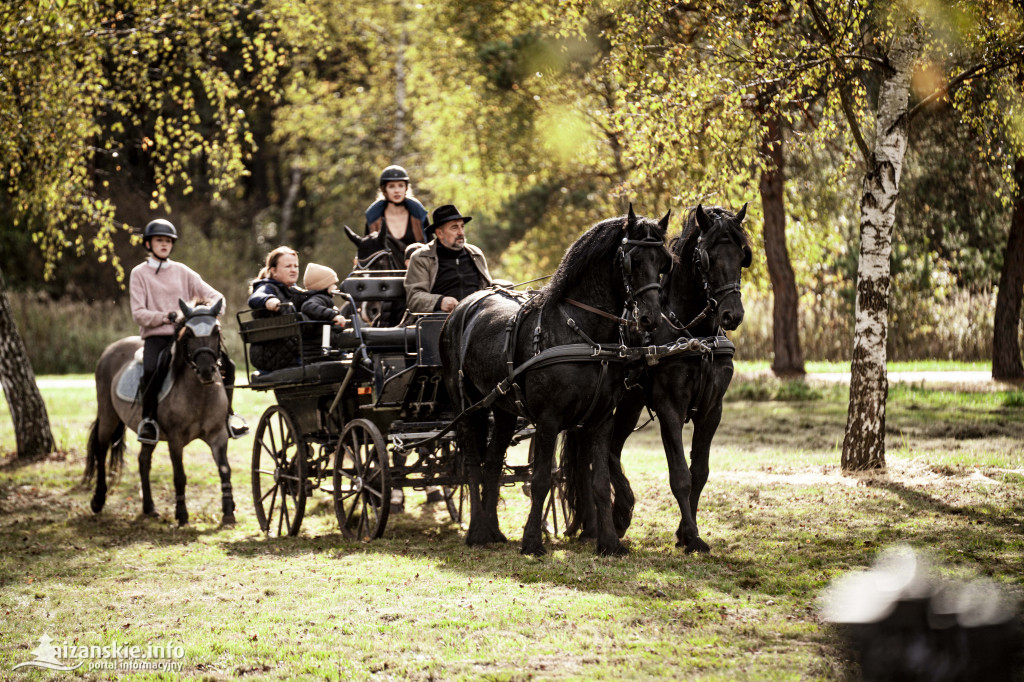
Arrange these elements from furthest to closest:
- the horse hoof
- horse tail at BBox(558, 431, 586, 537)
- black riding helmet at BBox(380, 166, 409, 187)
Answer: black riding helmet at BBox(380, 166, 409, 187)
horse tail at BBox(558, 431, 586, 537)
the horse hoof

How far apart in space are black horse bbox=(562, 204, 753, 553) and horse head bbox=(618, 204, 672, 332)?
1.28ft

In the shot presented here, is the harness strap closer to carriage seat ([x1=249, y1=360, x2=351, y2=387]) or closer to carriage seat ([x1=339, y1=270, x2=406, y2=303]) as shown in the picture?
carriage seat ([x1=339, y1=270, x2=406, y2=303])

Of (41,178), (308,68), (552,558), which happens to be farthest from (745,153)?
(308,68)

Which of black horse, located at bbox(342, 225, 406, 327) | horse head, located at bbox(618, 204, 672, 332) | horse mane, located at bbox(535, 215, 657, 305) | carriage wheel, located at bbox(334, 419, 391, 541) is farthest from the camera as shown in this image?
black horse, located at bbox(342, 225, 406, 327)

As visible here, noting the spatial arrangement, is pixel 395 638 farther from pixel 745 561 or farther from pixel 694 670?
pixel 745 561

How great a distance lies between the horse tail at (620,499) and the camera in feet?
25.8

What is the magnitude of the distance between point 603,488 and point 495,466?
122 cm

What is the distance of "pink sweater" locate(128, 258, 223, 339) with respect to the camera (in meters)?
10.3

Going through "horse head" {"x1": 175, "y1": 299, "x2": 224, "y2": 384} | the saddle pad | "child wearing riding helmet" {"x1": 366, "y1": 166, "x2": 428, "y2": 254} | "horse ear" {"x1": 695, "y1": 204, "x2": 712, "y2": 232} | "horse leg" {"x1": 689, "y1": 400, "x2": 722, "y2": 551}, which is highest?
"child wearing riding helmet" {"x1": 366, "y1": 166, "x2": 428, "y2": 254}

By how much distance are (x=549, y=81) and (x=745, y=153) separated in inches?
424

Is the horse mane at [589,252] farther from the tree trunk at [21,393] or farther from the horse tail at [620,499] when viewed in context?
the tree trunk at [21,393]

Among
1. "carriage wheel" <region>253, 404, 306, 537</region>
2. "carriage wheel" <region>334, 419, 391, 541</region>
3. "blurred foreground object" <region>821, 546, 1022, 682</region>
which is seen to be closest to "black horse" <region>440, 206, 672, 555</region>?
"carriage wheel" <region>334, 419, 391, 541</region>

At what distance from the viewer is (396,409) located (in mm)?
8711

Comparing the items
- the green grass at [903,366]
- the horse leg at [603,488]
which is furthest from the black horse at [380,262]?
the green grass at [903,366]
